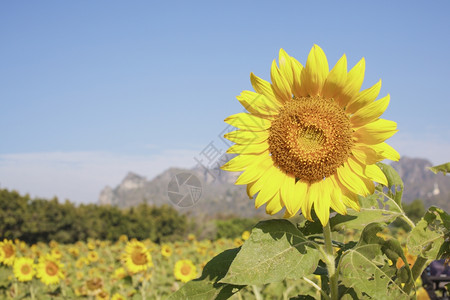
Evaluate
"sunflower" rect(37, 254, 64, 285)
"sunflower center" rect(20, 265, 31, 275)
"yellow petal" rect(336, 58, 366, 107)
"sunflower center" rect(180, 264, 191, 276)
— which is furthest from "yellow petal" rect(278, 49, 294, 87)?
"sunflower center" rect(20, 265, 31, 275)

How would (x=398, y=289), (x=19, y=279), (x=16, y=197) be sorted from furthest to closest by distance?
(x=16, y=197) → (x=19, y=279) → (x=398, y=289)

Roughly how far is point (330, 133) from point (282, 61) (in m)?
0.35

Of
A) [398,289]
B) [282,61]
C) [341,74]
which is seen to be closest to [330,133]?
[341,74]

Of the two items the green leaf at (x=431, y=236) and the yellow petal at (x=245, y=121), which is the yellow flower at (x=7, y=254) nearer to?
the yellow petal at (x=245, y=121)

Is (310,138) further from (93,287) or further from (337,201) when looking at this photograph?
(93,287)

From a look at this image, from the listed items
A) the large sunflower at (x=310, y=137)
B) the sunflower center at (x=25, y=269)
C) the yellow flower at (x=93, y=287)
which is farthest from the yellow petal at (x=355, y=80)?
the sunflower center at (x=25, y=269)

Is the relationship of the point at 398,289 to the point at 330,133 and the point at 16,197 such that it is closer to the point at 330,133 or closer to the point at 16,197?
the point at 330,133

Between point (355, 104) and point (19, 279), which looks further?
point (19, 279)

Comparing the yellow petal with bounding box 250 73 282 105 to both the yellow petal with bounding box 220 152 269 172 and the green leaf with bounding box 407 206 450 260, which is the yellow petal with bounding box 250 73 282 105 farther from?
the green leaf with bounding box 407 206 450 260

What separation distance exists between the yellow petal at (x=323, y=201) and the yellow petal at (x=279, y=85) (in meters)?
0.38

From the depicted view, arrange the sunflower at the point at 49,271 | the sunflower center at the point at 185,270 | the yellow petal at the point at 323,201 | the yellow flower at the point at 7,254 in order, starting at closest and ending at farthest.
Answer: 1. the yellow petal at the point at 323,201
2. the yellow flower at the point at 7,254
3. the sunflower at the point at 49,271
4. the sunflower center at the point at 185,270

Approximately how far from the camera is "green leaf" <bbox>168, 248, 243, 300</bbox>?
1775mm

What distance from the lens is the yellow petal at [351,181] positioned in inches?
67.3

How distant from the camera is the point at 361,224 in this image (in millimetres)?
1741
